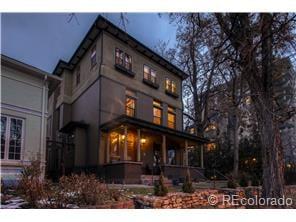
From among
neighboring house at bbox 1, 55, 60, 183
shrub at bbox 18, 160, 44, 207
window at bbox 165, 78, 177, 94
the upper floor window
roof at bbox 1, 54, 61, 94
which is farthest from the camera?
window at bbox 165, 78, 177, 94

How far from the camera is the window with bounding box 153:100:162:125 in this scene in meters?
8.59

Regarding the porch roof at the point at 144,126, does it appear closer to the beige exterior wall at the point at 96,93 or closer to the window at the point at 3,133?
the beige exterior wall at the point at 96,93

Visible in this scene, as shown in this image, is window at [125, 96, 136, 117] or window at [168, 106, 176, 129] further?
window at [168, 106, 176, 129]

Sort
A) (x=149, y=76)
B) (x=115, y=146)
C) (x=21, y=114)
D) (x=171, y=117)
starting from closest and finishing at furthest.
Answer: (x=21, y=114) → (x=115, y=146) → (x=149, y=76) → (x=171, y=117)

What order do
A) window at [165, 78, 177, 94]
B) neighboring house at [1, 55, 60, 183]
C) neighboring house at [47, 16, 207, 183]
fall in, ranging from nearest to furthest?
neighboring house at [1, 55, 60, 183], neighboring house at [47, 16, 207, 183], window at [165, 78, 177, 94]

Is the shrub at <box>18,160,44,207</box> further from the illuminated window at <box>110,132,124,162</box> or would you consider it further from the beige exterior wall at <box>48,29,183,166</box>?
the illuminated window at <box>110,132,124,162</box>

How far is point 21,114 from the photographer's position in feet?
18.4

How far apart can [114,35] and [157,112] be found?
3.36 m

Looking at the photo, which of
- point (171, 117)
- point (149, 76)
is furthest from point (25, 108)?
point (171, 117)

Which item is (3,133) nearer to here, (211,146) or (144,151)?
(144,151)

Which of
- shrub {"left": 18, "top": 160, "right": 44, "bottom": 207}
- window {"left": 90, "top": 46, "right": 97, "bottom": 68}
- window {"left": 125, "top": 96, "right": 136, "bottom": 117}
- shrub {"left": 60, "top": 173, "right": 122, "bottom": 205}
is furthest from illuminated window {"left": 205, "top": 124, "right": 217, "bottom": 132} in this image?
shrub {"left": 18, "top": 160, "right": 44, "bottom": 207}

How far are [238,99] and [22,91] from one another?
162 inches
